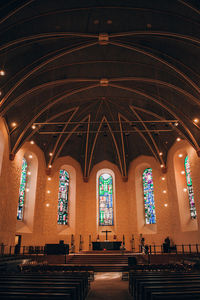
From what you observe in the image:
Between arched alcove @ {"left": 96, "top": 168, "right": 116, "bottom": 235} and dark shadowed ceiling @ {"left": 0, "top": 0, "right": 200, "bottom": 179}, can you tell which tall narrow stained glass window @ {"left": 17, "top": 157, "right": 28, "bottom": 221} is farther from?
arched alcove @ {"left": 96, "top": 168, "right": 116, "bottom": 235}

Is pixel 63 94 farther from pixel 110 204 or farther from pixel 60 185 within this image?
pixel 110 204

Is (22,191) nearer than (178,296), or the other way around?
(178,296)

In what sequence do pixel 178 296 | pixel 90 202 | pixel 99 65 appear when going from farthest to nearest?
pixel 90 202, pixel 99 65, pixel 178 296

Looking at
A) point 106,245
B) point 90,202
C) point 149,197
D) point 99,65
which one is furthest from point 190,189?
point 99,65

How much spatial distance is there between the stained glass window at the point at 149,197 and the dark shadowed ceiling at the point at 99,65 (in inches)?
103

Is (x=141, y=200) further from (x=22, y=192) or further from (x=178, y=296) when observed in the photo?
(x=178, y=296)

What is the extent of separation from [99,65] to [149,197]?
14356 millimetres

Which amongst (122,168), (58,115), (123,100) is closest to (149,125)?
(123,100)

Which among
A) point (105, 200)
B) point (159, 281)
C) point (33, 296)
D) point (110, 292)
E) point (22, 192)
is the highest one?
point (22, 192)

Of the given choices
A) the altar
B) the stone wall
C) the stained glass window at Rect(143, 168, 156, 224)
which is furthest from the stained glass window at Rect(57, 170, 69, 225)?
the stained glass window at Rect(143, 168, 156, 224)

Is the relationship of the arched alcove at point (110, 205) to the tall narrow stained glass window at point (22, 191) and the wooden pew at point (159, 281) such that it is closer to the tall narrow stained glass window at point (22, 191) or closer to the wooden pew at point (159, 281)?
the tall narrow stained glass window at point (22, 191)

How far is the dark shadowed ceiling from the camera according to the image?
1281cm

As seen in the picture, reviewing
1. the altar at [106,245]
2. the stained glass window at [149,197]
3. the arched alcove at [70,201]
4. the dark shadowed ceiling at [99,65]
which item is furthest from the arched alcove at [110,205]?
the dark shadowed ceiling at [99,65]

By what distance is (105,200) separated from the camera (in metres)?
26.7
